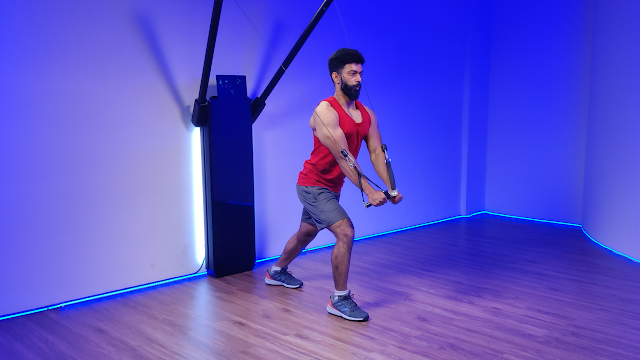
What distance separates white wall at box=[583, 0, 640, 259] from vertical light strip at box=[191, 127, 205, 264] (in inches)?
122

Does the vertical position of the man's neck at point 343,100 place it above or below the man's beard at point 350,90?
below

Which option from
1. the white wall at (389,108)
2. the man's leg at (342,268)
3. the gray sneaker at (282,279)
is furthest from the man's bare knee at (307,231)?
the white wall at (389,108)

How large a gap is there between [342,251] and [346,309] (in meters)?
0.29

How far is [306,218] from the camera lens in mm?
3326

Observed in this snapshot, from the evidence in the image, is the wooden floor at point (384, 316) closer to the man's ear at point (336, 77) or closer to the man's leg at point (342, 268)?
the man's leg at point (342, 268)

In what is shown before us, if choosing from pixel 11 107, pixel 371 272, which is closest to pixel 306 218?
pixel 371 272

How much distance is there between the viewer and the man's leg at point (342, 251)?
2879 mm

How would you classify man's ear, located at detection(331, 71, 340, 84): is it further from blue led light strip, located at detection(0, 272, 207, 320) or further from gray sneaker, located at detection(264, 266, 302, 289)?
blue led light strip, located at detection(0, 272, 207, 320)

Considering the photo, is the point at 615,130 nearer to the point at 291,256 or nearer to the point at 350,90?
the point at 350,90

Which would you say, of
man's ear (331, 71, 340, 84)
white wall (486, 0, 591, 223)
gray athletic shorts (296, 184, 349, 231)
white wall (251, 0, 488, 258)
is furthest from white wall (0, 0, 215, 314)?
white wall (486, 0, 591, 223)

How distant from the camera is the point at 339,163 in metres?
2.85

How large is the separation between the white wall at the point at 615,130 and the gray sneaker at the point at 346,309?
2.39 m

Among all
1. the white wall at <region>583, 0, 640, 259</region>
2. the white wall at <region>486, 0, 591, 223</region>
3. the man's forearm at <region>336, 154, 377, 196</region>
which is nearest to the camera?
the man's forearm at <region>336, 154, 377, 196</region>

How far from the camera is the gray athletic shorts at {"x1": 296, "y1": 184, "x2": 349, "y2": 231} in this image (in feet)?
9.65
